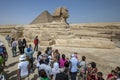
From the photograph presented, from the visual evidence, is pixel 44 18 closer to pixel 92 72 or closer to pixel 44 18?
pixel 44 18

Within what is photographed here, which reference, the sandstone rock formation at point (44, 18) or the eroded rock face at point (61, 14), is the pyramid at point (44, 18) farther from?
the eroded rock face at point (61, 14)

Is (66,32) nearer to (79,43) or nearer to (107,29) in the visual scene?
(79,43)

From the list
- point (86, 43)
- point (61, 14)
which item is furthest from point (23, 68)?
point (61, 14)

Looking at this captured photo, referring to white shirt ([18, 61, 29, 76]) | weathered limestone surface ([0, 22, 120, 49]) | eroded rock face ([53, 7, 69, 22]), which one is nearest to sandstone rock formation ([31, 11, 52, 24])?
weathered limestone surface ([0, 22, 120, 49])

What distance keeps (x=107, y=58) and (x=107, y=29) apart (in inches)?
687

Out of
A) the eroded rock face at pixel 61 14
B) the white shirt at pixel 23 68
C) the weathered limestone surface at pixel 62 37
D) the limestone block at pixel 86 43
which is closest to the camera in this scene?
the white shirt at pixel 23 68

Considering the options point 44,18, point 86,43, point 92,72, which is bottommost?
point 86,43

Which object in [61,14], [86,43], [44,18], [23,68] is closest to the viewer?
[23,68]

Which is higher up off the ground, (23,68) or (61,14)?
(61,14)

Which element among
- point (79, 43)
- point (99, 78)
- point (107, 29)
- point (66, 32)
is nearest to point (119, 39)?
point (107, 29)

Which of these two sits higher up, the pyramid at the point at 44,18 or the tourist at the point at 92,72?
the pyramid at the point at 44,18

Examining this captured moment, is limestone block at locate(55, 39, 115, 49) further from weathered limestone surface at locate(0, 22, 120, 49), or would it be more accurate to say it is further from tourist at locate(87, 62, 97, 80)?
tourist at locate(87, 62, 97, 80)

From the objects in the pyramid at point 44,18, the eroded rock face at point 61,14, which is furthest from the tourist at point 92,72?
the pyramid at point 44,18

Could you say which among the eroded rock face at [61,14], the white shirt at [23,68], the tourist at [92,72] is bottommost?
the tourist at [92,72]
